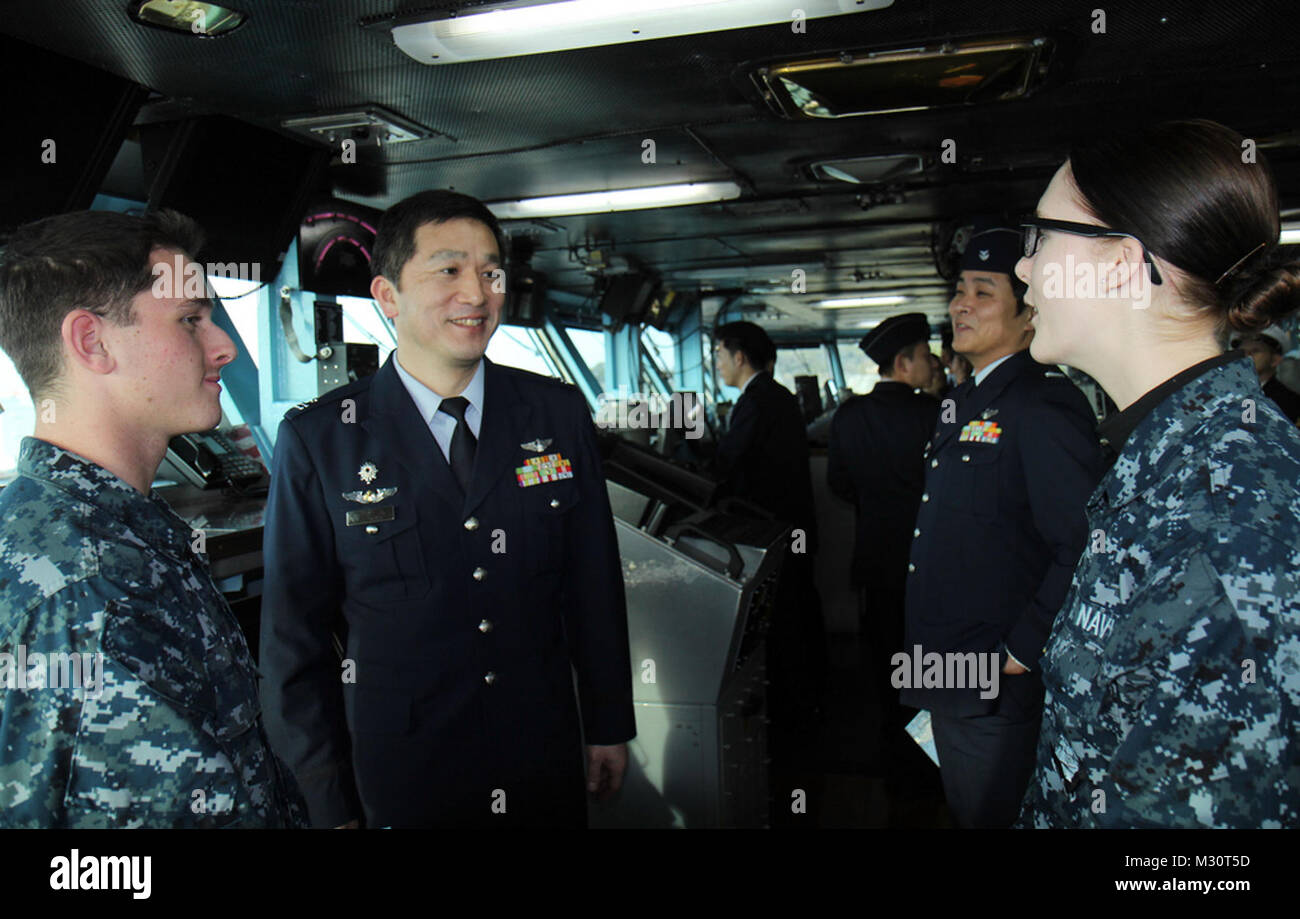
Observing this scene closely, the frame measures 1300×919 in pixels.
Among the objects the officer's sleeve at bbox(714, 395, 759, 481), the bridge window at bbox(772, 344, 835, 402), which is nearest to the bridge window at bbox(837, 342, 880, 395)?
the bridge window at bbox(772, 344, 835, 402)

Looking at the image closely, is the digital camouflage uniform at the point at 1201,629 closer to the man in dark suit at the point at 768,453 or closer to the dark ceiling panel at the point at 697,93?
the dark ceiling panel at the point at 697,93

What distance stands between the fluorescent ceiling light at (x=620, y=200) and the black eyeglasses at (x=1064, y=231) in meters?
3.49

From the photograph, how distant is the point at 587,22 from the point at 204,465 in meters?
2.24

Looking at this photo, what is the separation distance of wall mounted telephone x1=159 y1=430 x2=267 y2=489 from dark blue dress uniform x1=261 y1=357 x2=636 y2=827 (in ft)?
6.66

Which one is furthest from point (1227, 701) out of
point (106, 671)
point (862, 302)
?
point (862, 302)

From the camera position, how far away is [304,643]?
1.57 m

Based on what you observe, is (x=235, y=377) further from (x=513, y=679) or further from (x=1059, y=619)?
(x=1059, y=619)

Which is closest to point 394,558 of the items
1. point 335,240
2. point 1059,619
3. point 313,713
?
point 313,713

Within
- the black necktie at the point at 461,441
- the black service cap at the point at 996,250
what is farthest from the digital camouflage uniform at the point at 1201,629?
the black service cap at the point at 996,250

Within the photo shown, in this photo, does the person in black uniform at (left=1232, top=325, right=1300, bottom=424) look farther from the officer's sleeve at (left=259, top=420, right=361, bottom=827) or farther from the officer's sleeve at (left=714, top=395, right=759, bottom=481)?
the officer's sleeve at (left=259, top=420, right=361, bottom=827)

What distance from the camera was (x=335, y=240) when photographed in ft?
13.4

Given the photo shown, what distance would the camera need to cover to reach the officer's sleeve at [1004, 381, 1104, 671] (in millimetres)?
1819

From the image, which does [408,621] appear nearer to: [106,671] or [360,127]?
[106,671]
